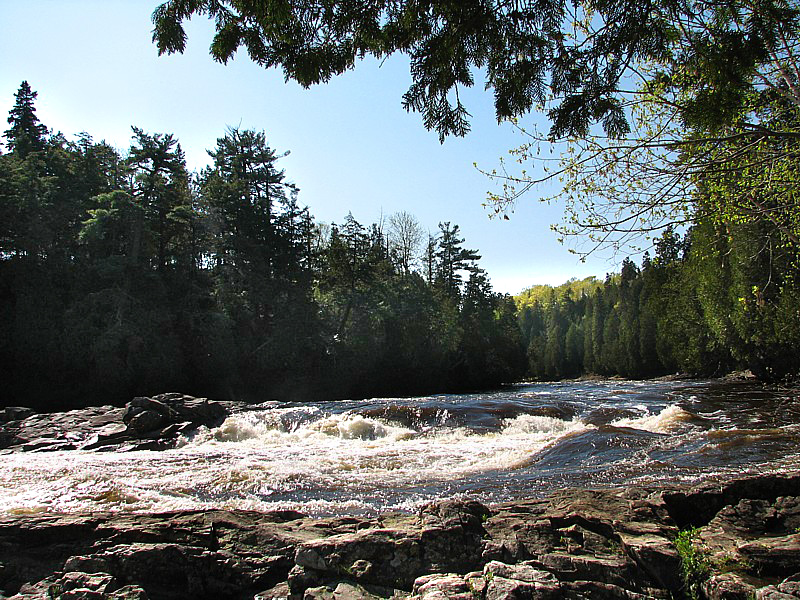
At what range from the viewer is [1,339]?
24.2 m

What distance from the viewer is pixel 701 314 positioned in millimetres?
34000

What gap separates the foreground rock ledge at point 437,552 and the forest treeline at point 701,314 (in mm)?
3677

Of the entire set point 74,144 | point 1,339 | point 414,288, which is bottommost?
point 1,339

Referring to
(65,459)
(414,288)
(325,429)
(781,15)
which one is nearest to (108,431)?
(65,459)

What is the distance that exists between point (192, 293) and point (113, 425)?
16.6 m

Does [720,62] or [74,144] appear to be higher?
[74,144]

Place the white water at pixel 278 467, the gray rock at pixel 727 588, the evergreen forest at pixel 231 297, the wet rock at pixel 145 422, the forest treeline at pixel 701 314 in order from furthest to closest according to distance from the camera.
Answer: the evergreen forest at pixel 231 297 → the forest treeline at pixel 701 314 → the wet rock at pixel 145 422 → the white water at pixel 278 467 → the gray rock at pixel 727 588

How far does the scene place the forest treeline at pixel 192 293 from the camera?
25109 mm

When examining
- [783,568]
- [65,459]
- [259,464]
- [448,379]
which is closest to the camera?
[783,568]

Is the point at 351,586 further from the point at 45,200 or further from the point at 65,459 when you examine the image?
the point at 45,200

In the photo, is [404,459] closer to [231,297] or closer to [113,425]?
[113,425]

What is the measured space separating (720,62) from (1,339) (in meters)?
31.8

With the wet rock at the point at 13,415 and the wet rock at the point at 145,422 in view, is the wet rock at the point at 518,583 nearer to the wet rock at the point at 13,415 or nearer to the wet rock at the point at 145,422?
the wet rock at the point at 145,422

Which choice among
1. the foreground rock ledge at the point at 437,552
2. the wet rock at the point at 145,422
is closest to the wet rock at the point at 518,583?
the foreground rock ledge at the point at 437,552
